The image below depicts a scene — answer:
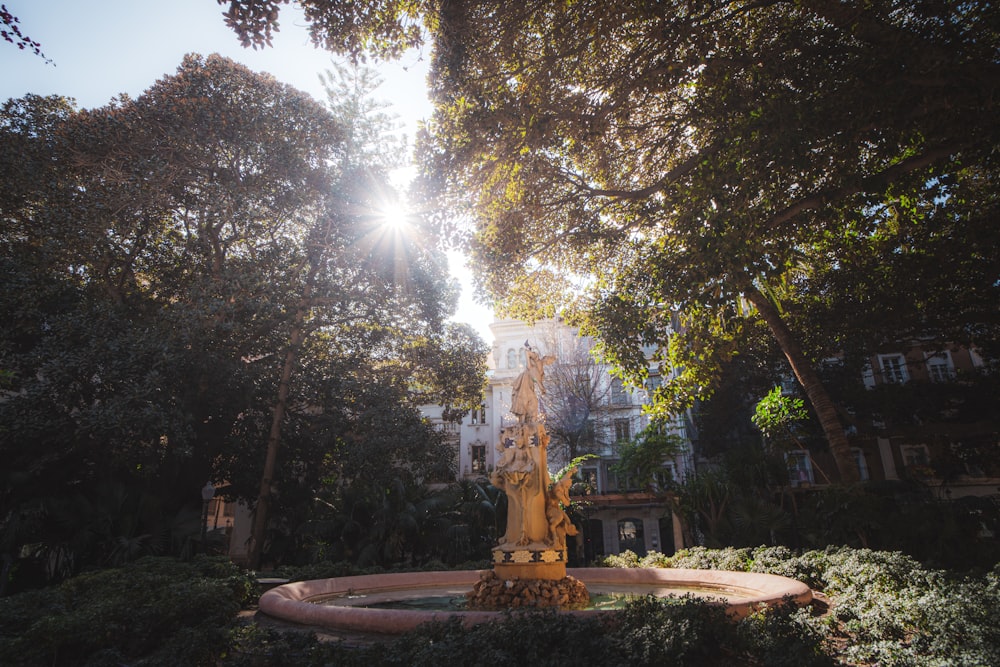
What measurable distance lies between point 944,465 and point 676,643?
87.0 feet

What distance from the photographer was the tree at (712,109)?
7863 millimetres

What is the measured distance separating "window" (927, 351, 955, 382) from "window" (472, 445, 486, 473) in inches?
970

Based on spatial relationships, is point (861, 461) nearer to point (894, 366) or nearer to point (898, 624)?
point (894, 366)

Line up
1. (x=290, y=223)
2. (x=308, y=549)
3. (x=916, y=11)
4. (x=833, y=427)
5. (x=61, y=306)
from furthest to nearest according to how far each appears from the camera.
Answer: (x=290, y=223), (x=308, y=549), (x=61, y=306), (x=833, y=427), (x=916, y=11)

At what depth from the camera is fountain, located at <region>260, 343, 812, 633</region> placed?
6.90 metres

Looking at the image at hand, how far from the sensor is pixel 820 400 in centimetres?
1420

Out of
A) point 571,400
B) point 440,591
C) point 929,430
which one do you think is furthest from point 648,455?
point 929,430

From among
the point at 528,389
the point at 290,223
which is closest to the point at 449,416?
the point at 290,223

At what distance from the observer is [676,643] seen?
402cm

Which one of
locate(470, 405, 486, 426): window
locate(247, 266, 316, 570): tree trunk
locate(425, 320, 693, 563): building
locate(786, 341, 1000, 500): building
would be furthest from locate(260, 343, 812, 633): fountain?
locate(470, 405, 486, 426): window

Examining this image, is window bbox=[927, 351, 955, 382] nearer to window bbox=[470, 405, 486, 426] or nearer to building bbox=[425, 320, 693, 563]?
building bbox=[425, 320, 693, 563]

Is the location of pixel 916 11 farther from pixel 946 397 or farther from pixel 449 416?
pixel 946 397

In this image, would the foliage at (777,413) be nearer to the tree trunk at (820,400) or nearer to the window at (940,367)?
the tree trunk at (820,400)

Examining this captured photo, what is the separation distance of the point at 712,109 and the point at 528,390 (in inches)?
225
